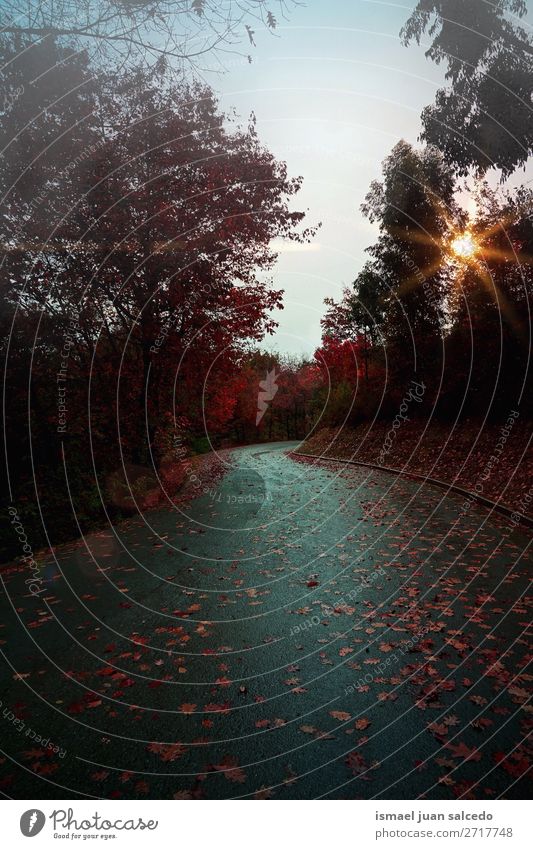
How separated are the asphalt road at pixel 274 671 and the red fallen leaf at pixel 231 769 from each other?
0.05 ft

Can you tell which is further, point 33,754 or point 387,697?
point 387,697

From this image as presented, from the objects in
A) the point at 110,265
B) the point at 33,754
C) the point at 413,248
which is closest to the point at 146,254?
the point at 110,265

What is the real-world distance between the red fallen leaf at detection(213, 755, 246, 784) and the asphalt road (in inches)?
0.6

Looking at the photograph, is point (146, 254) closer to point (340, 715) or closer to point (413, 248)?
point (340, 715)

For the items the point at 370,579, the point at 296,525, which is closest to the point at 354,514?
the point at 296,525

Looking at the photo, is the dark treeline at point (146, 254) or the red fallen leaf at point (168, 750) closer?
the red fallen leaf at point (168, 750)

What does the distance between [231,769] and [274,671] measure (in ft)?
4.71

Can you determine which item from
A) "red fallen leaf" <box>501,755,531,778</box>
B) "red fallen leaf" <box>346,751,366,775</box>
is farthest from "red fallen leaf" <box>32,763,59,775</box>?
"red fallen leaf" <box>501,755,531,778</box>

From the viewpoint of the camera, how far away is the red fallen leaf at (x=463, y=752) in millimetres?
3578

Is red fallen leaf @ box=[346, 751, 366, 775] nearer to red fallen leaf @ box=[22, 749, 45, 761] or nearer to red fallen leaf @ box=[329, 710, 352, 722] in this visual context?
red fallen leaf @ box=[329, 710, 352, 722]

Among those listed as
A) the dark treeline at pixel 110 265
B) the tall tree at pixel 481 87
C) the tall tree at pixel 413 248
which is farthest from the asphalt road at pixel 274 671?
the tall tree at pixel 413 248

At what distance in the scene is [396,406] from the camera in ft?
96.4

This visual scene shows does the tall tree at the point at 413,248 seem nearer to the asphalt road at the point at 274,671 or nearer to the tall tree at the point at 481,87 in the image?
the tall tree at the point at 481,87

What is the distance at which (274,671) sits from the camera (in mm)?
4980
